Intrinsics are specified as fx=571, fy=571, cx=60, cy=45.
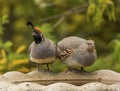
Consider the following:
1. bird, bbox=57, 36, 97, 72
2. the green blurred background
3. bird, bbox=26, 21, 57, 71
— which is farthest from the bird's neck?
the green blurred background

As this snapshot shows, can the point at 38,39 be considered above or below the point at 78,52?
above

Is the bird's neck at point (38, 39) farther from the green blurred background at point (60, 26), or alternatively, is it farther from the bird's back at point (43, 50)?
the green blurred background at point (60, 26)

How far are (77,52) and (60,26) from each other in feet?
13.5

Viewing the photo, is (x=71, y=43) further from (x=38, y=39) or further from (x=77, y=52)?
(x=38, y=39)

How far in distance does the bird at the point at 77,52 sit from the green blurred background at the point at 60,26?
137cm

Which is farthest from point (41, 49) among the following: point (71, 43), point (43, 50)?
point (71, 43)

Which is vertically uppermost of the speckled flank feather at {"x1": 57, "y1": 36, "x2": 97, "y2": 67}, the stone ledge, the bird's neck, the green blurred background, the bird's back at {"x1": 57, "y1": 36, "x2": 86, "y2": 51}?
the green blurred background

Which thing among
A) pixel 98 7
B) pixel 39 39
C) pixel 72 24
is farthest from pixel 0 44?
pixel 72 24

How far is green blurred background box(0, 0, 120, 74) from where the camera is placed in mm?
5512

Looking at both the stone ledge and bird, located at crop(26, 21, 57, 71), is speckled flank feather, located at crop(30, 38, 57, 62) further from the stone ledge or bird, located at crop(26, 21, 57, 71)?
the stone ledge

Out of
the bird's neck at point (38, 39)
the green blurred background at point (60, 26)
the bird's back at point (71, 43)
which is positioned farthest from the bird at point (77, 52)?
the green blurred background at point (60, 26)

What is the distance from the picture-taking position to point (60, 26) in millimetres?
7801

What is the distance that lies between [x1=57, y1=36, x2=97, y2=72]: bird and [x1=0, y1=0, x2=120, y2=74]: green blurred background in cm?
137

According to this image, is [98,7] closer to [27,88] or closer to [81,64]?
[81,64]
